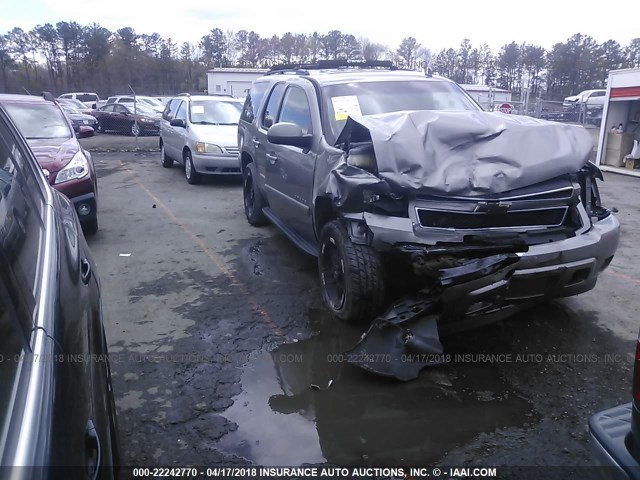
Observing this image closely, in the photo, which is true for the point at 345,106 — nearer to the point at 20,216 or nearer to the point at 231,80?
the point at 20,216

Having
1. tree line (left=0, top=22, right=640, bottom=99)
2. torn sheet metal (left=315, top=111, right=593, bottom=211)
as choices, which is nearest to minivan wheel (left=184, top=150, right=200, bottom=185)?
torn sheet metal (left=315, top=111, right=593, bottom=211)

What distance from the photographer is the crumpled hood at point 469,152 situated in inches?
139

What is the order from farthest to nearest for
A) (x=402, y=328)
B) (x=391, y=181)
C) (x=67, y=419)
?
1. (x=391, y=181)
2. (x=402, y=328)
3. (x=67, y=419)

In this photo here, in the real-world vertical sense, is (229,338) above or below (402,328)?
below

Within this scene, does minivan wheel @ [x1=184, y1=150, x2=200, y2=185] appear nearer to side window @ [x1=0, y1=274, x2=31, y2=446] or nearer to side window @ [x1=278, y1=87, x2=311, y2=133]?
side window @ [x1=278, y1=87, x2=311, y2=133]

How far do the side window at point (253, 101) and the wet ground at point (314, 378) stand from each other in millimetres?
2265

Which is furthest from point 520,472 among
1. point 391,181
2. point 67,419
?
point 67,419

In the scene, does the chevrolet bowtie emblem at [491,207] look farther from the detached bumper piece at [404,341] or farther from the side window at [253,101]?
the side window at [253,101]

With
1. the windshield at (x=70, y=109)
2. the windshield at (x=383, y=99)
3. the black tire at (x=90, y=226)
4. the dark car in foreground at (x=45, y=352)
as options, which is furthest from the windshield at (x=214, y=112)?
the windshield at (x=70, y=109)

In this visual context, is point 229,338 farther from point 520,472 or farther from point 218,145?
point 218,145

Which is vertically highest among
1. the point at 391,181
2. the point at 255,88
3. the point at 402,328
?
the point at 255,88

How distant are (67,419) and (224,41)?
69023mm

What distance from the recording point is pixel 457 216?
346 centimetres

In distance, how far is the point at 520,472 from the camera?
2.62 m
